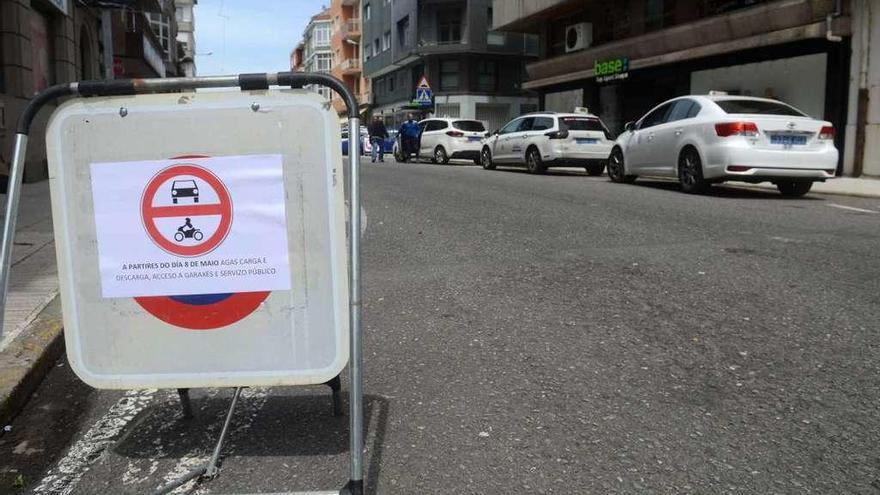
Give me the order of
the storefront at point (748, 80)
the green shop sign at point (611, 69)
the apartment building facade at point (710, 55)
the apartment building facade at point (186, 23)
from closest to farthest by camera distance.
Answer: the apartment building facade at point (710, 55) → the storefront at point (748, 80) → the green shop sign at point (611, 69) → the apartment building facade at point (186, 23)

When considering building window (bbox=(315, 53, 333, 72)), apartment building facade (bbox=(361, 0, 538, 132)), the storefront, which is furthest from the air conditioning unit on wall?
building window (bbox=(315, 53, 333, 72))

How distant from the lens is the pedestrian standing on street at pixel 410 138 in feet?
89.0

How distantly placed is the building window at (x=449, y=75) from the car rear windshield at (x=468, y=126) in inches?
903

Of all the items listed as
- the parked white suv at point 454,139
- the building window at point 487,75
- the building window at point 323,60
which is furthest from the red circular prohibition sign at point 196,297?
the building window at point 323,60

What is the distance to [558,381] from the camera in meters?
3.53

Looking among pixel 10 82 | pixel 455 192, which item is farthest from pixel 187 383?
pixel 10 82

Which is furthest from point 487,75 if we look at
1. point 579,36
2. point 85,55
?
point 85,55

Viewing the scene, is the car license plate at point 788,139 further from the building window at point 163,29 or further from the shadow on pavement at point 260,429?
the building window at point 163,29

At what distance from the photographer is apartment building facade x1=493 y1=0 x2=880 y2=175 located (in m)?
16.4

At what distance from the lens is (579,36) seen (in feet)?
94.1

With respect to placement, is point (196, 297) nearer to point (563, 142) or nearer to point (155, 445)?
point (155, 445)

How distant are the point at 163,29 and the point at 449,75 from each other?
21.3 metres

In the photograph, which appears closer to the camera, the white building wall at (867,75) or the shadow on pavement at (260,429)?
the shadow on pavement at (260,429)

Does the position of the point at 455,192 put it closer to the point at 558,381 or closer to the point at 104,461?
the point at 558,381
